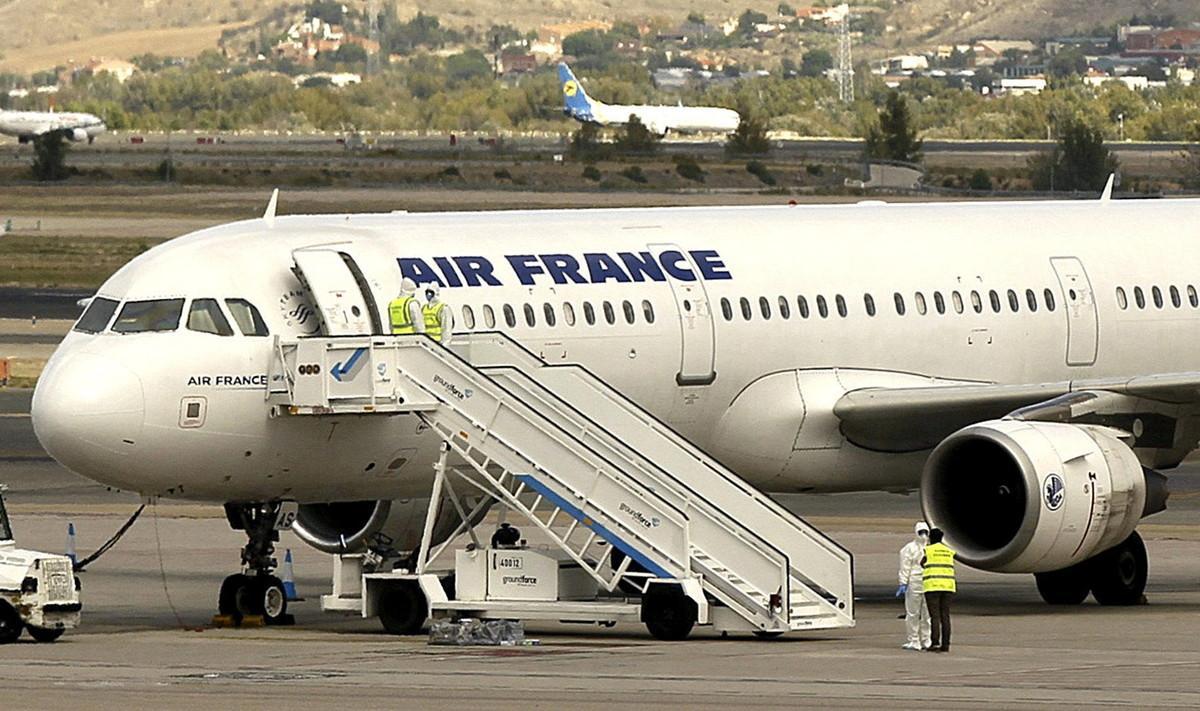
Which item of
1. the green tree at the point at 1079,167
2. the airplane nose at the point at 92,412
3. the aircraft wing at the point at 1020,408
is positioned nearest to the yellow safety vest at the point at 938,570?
the aircraft wing at the point at 1020,408

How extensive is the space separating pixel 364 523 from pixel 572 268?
4163mm

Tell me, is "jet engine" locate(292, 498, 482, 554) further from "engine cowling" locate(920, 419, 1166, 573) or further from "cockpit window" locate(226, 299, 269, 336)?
"engine cowling" locate(920, 419, 1166, 573)

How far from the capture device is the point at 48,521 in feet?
154

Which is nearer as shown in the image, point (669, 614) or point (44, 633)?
point (669, 614)

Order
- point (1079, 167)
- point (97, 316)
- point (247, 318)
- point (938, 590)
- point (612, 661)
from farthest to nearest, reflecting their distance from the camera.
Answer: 1. point (1079, 167)
2. point (97, 316)
3. point (247, 318)
4. point (938, 590)
5. point (612, 661)

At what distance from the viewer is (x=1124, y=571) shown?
35250 mm

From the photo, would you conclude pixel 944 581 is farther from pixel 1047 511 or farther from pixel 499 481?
pixel 499 481

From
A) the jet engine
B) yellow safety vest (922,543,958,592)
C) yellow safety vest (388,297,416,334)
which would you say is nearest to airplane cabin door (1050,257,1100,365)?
yellow safety vest (922,543,958,592)

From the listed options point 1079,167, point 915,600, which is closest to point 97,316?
point 915,600

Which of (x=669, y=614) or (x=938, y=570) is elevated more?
(x=938, y=570)

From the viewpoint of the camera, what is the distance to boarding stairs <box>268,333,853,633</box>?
30.1 m

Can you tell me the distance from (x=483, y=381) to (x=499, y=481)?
1175 mm

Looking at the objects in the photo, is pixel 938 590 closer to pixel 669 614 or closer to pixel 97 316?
pixel 669 614

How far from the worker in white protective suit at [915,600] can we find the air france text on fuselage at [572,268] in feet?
18.7
